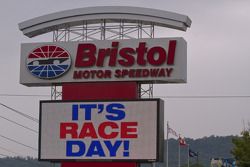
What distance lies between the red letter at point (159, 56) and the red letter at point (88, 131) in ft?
12.3

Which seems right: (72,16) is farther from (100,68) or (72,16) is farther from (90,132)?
(90,132)

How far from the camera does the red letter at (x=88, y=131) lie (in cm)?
3152

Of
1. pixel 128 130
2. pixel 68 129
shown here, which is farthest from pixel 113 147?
pixel 68 129

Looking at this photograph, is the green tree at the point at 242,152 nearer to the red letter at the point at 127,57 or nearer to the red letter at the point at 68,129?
the red letter at the point at 127,57

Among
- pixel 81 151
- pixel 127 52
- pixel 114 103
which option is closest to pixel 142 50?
pixel 127 52

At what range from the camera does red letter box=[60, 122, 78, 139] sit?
3180 cm

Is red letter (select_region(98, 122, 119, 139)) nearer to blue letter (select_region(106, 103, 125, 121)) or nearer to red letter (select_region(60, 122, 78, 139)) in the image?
blue letter (select_region(106, 103, 125, 121))

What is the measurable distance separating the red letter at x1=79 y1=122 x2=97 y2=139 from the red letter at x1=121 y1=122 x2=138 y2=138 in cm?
127

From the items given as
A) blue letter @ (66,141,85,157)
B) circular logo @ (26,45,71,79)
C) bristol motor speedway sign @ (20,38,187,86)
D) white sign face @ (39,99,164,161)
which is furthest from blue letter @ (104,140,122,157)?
circular logo @ (26,45,71,79)

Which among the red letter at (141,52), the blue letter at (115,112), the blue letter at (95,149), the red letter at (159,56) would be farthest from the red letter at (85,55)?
the blue letter at (95,149)

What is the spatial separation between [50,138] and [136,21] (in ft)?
20.8

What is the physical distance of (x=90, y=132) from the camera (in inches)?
1243

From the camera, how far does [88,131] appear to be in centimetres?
3159

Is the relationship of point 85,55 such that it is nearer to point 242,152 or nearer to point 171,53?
point 171,53
